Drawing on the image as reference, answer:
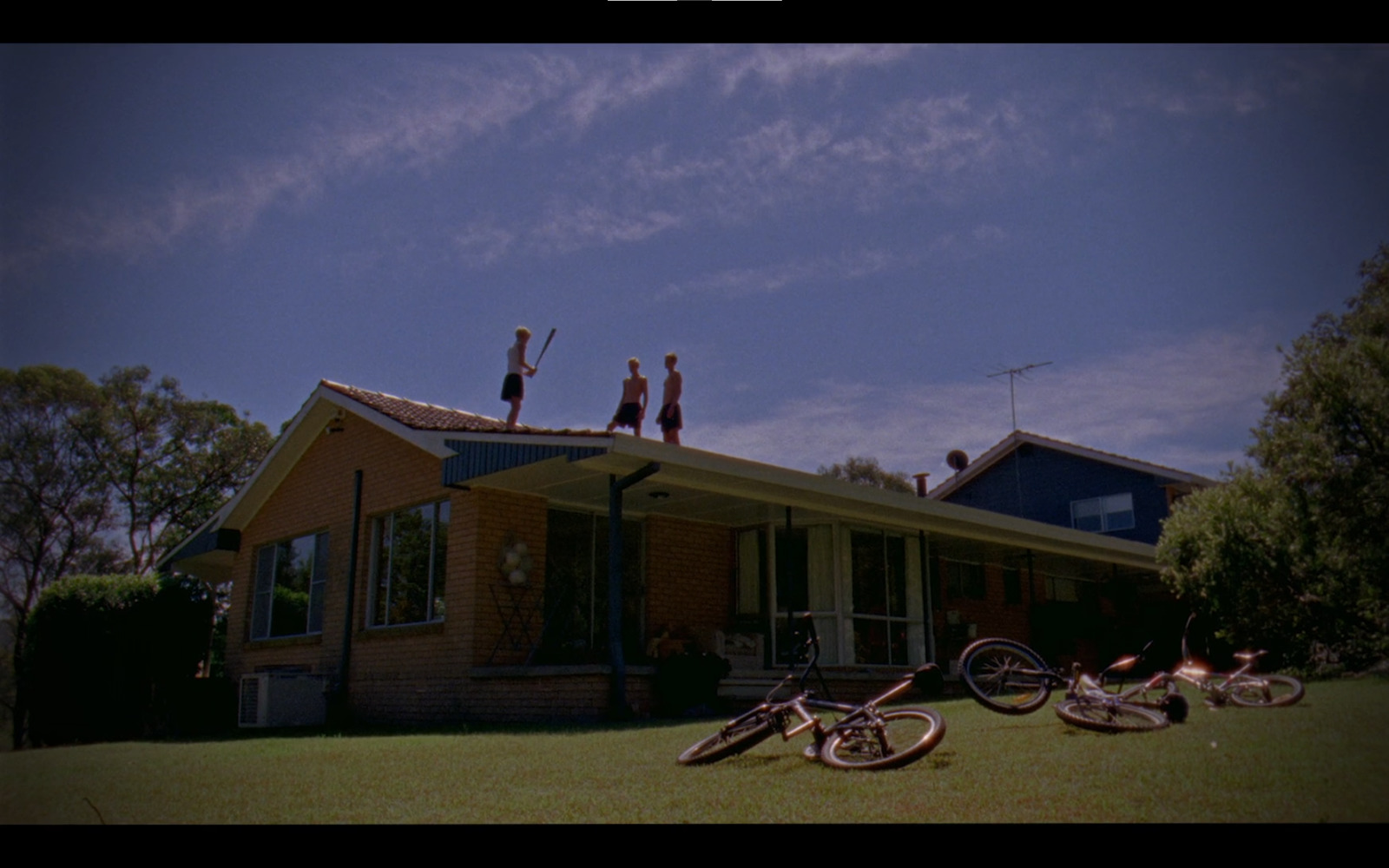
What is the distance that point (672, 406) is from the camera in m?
11.7

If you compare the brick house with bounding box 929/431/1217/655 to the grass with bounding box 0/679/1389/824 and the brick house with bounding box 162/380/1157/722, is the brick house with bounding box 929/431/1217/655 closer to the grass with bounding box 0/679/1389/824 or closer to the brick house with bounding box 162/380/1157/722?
the brick house with bounding box 162/380/1157/722

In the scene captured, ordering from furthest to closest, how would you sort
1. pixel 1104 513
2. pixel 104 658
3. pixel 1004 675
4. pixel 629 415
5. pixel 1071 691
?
1. pixel 1104 513
2. pixel 104 658
3. pixel 629 415
4. pixel 1004 675
5. pixel 1071 691

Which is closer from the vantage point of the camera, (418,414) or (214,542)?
(418,414)

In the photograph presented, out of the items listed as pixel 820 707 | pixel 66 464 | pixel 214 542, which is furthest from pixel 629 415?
pixel 214 542

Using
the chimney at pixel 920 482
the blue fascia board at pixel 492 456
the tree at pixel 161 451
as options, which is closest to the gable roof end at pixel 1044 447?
the chimney at pixel 920 482

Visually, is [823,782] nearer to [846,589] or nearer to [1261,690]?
[1261,690]

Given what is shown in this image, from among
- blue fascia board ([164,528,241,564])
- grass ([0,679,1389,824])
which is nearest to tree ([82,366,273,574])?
blue fascia board ([164,528,241,564])

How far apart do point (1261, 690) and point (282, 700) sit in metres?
9.72

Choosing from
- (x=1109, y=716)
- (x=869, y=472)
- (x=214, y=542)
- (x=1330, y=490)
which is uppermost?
(x=869, y=472)

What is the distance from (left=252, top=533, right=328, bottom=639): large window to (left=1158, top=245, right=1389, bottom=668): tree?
1057 cm
